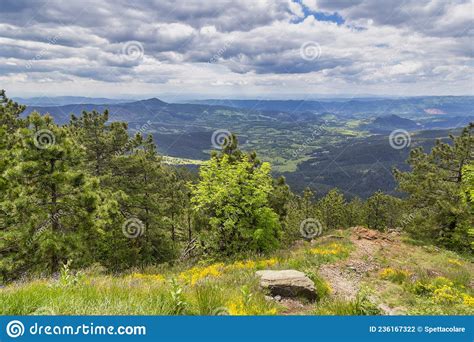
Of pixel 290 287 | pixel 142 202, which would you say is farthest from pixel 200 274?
pixel 142 202

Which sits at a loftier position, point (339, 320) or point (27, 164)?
point (27, 164)

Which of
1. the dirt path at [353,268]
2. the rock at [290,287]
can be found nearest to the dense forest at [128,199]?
the dirt path at [353,268]

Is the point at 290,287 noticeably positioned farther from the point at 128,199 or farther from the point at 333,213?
the point at 333,213

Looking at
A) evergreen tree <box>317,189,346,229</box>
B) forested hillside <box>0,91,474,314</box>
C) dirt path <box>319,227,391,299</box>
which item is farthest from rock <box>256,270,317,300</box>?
evergreen tree <box>317,189,346,229</box>

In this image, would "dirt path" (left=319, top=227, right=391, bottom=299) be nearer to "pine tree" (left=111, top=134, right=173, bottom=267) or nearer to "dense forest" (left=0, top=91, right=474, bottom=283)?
"dense forest" (left=0, top=91, right=474, bottom=283)

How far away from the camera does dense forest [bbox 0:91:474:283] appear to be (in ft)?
48.2

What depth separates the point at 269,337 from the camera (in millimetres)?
4559

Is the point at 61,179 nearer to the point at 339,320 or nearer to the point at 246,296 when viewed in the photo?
the point at 246,296

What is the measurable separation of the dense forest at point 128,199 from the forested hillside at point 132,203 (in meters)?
0.07

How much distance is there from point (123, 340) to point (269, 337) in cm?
212

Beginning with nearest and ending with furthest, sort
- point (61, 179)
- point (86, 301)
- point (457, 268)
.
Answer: point (86, 301)
point (61, 179)
point (457, 268)

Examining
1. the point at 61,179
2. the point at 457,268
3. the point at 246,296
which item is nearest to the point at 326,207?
the point at 457,268

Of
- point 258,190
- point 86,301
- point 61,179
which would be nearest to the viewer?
point 86,301

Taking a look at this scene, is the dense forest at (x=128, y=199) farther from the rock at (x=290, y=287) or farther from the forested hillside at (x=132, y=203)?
the rock at (x=290, y=287)
